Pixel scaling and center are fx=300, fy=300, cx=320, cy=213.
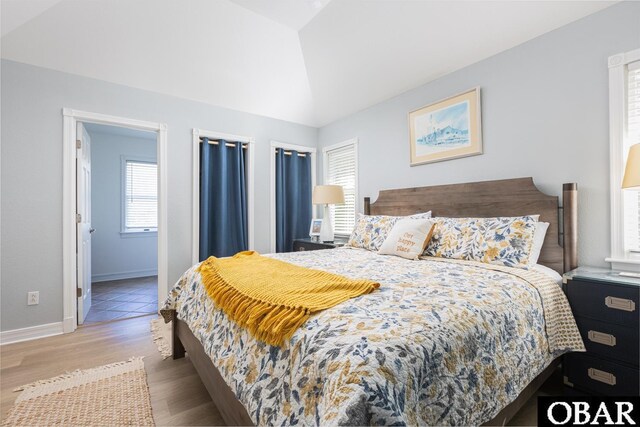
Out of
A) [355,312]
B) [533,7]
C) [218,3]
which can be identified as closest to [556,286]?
[355,312]

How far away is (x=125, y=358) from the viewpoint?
2.29m

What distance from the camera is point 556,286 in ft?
5.77

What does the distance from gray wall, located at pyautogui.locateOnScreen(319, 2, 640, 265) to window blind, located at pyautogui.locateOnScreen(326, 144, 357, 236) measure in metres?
1.23

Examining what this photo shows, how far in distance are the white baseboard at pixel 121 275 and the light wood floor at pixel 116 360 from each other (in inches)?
94.4

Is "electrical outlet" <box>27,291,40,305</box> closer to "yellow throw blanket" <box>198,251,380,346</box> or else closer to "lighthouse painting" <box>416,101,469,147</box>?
"yellow throw blanket" <box>198,251,380,346</box>

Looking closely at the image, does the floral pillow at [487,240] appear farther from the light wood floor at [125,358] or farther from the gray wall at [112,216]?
the gray wall at [112,216]

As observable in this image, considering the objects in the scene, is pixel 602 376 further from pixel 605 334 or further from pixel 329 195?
pixel 329 195

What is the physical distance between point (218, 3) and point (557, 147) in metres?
3.04

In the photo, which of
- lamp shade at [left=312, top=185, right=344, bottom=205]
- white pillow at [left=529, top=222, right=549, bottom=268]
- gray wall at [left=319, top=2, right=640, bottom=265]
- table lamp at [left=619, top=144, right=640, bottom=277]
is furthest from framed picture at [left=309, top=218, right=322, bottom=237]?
table lamp at [left=619, top=144, right=640, bottom=277]

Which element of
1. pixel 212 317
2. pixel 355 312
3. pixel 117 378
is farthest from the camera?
pixel 117 378

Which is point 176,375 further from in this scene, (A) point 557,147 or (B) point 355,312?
(A) point 557,147

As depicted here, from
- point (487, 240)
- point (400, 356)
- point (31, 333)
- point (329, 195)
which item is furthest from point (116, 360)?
point (487, 240)

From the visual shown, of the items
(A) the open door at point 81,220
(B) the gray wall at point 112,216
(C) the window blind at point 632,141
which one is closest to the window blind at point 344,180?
(C) the window blind at point 632,141

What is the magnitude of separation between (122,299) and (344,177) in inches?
132
